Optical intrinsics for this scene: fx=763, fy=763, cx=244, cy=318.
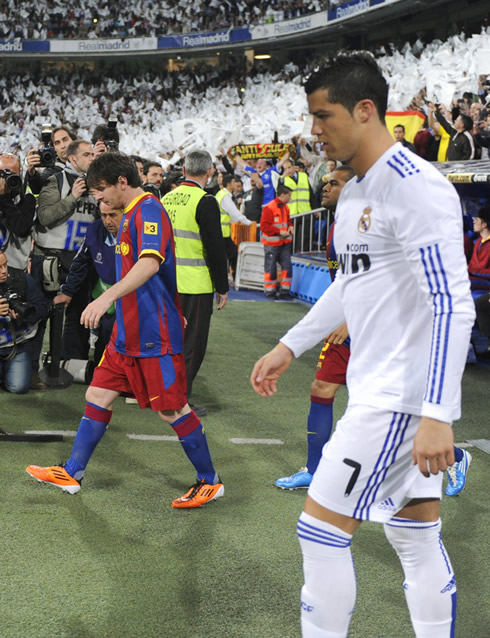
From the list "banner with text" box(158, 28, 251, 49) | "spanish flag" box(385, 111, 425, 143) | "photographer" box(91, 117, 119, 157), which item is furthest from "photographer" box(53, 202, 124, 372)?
"banner with text" box(158, 28, 251, 49)

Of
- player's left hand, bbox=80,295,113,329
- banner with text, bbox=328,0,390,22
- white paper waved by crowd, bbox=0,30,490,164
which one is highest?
banner with text, bbox=328,0,390,22

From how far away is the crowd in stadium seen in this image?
3331cm

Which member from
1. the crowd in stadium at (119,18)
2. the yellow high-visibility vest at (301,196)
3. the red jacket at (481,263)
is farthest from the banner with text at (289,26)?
the red jacket at (481,263)

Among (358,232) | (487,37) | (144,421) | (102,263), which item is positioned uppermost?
(487,37)

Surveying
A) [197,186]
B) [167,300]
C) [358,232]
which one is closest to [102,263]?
[197,186]

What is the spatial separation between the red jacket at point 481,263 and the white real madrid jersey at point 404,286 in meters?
6.10

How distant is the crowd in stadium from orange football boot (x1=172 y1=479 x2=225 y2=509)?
31350 millimetres

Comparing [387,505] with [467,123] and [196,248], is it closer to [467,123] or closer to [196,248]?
[196,248]

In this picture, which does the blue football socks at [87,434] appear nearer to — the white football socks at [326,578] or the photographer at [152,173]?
the white football socks at [326,578]

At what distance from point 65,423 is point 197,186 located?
75.9 inches

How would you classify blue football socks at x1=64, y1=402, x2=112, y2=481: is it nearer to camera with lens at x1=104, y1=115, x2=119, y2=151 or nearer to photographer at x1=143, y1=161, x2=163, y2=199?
camera with lens at x1=104, y1=115, x2=119, y2=151

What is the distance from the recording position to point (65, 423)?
5375 mm

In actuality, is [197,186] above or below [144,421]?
above

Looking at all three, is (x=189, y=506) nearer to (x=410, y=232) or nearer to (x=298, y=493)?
(x=298, y=493)
